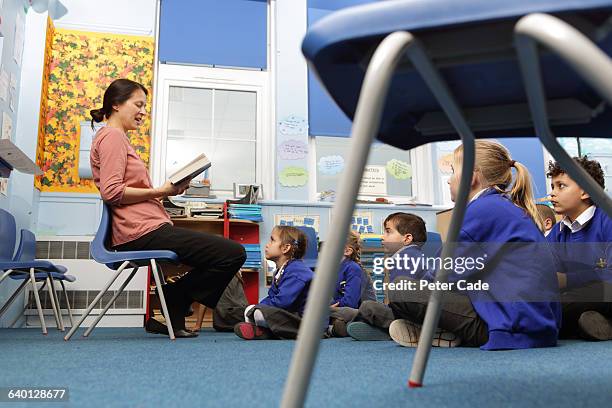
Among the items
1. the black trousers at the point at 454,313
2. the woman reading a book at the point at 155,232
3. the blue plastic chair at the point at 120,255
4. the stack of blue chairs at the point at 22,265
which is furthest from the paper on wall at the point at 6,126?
the black trousers at the point at 454,313

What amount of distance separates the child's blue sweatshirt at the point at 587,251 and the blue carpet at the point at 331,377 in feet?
1.79

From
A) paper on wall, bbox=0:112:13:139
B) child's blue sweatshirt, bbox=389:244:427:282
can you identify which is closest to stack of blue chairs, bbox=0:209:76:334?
paper on wall, bbox=0:112:13:139

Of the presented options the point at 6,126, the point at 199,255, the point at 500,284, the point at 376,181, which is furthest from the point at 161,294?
the point at 376,181

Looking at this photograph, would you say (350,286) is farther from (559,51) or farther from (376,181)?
(559,51)

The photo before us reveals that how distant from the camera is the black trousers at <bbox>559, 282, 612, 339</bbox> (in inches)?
74.0

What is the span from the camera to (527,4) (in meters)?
0.42

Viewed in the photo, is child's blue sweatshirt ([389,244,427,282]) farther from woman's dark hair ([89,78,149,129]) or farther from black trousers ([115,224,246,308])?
woman's dark hair ([89,78,149,129])

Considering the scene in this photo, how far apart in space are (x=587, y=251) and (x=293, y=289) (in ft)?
4.15

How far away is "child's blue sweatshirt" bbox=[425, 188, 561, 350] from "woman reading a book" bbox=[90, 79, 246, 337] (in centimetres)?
99

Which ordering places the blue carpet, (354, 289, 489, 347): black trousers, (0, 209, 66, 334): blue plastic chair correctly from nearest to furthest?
the blue carpet < (354, 289, 489, 347): black trousers < (0, 209, 66, 334): blue plastic chair

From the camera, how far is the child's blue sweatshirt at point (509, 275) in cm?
142

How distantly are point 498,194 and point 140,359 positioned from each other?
1143 millimetres

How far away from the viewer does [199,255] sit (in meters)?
2.05

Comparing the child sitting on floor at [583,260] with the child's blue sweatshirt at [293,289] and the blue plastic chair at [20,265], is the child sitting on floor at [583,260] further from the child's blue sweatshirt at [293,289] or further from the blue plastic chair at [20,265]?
the blue plastic chair at [20,265]
